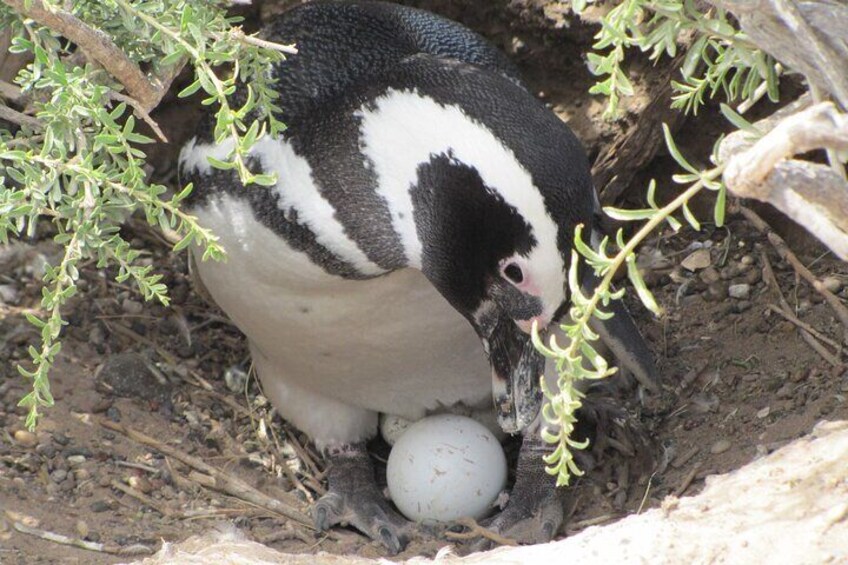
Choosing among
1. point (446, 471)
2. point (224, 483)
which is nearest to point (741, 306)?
point (446, 471)

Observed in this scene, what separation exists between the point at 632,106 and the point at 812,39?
1.90 m

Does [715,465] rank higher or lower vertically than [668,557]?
lower

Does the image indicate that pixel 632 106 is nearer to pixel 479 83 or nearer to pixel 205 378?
A: pixel 479 83

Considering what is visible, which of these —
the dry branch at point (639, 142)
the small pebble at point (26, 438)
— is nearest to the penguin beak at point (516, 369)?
the dry branch at point (639, 142)

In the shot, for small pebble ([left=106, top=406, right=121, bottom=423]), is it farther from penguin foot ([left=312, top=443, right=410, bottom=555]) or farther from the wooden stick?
the wooden stick

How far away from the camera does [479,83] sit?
107 inches

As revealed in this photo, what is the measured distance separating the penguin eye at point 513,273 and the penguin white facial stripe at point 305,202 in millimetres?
366

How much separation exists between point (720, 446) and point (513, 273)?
795 mm

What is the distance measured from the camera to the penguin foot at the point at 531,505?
3092 mm

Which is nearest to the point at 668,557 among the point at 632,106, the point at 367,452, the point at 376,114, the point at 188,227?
the point at 188,227

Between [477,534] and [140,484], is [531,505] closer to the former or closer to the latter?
[477,534]

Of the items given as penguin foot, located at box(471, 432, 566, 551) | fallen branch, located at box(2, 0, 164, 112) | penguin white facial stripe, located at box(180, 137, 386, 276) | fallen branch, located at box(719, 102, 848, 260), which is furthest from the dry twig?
fallen branch, located at box(719, 102, 848, 260)

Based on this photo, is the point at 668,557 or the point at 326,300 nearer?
the point at 668,557

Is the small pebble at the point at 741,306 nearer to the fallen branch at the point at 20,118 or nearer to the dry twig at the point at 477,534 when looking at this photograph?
the dry twig at the point at 477,534
